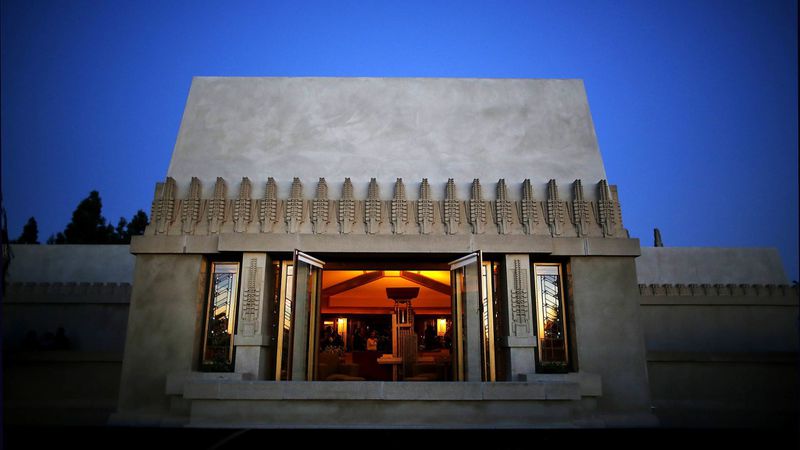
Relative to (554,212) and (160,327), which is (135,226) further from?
(554,212)

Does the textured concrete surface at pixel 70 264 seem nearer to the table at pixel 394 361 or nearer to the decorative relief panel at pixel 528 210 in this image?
the table at pixel 394 361

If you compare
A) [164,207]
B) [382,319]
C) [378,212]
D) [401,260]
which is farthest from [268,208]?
[382,319]

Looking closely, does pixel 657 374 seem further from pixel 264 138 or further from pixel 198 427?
pixel 264 138

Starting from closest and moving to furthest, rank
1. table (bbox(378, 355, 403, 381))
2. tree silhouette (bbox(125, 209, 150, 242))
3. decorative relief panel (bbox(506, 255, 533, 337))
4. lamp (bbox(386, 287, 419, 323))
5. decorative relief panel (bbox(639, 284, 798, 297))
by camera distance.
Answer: decorative relief panel (bbox(506, 255, 533, 337))
table (bbox(378, 355, 403, 381))
decorative relief panel (bbox(639, 284, 798, 297))
lamp (bbox(386, 287, 419, 323))
tree silhouette (bbox(125, 209, 150, 242))

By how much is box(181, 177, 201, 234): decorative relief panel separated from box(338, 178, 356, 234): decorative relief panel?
2.99 meters

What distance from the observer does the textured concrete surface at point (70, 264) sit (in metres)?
16.7

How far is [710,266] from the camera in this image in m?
16.8

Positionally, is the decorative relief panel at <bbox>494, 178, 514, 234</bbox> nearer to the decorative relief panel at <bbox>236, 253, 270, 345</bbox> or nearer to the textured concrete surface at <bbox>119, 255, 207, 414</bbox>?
the decorative relief panel at <bbox>236, 253, 270, 345</bbox>

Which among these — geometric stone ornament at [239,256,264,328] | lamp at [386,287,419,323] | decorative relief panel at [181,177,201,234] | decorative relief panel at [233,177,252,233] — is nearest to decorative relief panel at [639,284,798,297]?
lamp at [386,287,419,323]

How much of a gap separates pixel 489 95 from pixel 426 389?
7.55 metres

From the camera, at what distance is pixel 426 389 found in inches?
341

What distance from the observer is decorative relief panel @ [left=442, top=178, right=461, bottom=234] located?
35.3 feet

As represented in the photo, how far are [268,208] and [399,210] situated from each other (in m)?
2.73

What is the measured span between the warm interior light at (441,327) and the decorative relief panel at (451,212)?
868 centimetres
